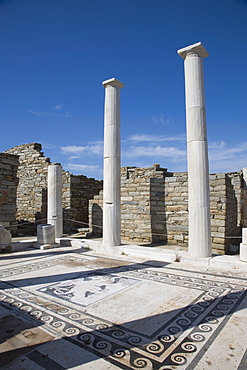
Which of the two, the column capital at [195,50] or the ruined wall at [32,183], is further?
the ruined wall at [32,183]

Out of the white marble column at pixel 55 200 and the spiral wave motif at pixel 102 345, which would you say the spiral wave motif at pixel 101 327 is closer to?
the spiral wave motif at pixel 102 345

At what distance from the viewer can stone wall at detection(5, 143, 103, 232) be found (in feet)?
45.2

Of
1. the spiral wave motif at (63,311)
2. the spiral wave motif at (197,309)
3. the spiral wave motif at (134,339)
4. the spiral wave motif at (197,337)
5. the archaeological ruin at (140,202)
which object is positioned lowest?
the spiral wave motif at (63,311)

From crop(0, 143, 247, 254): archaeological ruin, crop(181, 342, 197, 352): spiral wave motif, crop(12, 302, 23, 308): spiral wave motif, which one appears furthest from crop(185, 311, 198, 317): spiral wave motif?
crop(0, 143, 247, 254): archaeological ruin

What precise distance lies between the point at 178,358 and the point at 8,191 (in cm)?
1057

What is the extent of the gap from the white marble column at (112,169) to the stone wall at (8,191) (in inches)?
223

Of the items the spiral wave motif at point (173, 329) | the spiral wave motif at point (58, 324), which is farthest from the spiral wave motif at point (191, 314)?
the spiral wave motif at point (58, 324)

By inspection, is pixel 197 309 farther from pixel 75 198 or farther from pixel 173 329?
pixel 75 198

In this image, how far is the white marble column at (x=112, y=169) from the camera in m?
7.45

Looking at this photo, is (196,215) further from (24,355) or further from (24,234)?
(24,234)

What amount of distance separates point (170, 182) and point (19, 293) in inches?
244

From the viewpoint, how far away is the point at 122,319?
3.20 meters

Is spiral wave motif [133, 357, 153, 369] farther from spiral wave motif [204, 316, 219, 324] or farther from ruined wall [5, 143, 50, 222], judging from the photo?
ruined wall [5, 143, 50, 222]

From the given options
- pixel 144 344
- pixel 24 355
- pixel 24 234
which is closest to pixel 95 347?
pixel 144 344
